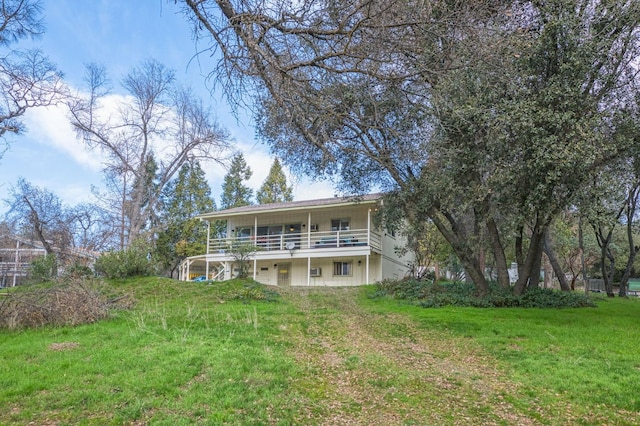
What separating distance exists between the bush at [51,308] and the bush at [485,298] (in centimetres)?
979

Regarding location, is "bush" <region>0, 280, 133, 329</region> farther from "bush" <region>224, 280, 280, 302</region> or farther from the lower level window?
the lower level window

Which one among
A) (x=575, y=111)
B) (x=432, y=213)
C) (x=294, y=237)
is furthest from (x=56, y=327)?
(x=294, y=237)

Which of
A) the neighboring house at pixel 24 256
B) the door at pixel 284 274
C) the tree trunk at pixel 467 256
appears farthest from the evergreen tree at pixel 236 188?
the tree trunk at pixel 467 256

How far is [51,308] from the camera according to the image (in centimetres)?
980

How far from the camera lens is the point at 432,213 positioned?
598 inches

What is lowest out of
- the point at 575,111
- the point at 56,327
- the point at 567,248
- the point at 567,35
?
the point at 56,327

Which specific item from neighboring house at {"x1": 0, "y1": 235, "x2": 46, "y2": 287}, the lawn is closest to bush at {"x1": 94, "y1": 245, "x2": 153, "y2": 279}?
the lawn

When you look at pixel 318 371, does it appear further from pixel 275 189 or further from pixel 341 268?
pixel 275 189

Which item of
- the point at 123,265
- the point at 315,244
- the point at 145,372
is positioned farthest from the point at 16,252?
the point at 145,372

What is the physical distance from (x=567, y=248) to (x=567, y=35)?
2419cm

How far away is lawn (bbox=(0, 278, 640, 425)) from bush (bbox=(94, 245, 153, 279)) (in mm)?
8548

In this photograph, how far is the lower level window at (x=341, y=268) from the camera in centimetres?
2387

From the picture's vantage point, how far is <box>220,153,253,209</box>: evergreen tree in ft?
140

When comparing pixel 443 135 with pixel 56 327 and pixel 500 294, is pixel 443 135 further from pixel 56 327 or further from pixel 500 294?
pixel 56 327
